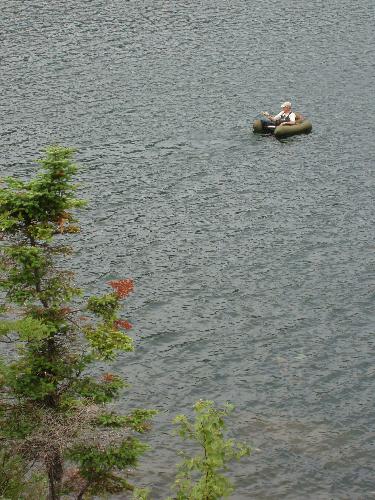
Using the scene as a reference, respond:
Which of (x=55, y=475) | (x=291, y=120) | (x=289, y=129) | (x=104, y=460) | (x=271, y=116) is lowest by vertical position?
(x=289, y=129)

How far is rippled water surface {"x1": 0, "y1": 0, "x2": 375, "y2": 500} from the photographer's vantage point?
101ft

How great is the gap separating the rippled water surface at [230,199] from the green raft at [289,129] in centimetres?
68

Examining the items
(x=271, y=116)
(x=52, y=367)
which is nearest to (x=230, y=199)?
(x=271, y=116)

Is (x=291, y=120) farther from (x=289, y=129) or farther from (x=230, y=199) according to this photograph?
(x=230, y=199)

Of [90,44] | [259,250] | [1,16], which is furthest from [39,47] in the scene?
[259,250]

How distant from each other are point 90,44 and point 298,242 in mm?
35944

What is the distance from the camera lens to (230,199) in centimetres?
4634

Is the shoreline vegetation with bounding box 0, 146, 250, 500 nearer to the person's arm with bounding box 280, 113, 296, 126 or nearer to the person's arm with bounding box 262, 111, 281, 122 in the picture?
the person's arm with bounding box 280, 113, 296, 126

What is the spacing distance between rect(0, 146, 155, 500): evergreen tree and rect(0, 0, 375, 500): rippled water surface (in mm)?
7609

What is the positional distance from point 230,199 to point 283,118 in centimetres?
1043

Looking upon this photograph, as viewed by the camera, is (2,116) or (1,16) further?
(1,16)

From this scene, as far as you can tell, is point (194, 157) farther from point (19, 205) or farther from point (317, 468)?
point (19, 205)

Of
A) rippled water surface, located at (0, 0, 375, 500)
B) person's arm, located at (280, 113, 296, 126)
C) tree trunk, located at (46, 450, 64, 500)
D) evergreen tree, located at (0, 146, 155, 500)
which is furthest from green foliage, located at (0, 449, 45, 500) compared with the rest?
person's arm, located at (280, 113, 296, 126)

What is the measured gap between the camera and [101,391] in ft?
70.3
